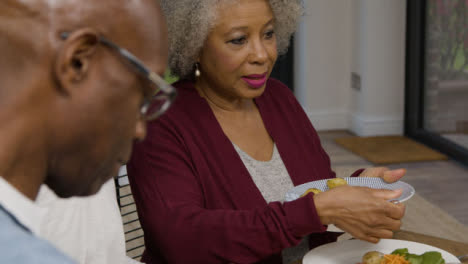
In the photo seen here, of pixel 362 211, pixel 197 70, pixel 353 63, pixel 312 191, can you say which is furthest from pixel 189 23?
pixel 353 63

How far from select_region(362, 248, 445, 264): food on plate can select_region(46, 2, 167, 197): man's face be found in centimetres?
88

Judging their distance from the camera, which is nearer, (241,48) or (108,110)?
(108,110)

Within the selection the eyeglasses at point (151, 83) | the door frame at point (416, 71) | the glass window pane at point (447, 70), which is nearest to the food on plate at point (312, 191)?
the eyeglasses at point (151, 83)

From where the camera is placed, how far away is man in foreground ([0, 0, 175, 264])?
2.12ft

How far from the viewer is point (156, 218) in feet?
5.68

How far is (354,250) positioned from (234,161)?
1.46ft

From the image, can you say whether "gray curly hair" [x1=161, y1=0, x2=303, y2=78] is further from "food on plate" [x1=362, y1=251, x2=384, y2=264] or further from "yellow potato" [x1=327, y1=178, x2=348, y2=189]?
"food on plate" [x1=362, y1=251, x2=384, y2=264]

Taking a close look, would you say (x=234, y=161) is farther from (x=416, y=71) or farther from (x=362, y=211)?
(x=416, y=71)

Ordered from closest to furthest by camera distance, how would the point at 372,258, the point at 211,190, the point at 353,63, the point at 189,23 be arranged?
the point at 372,258
the point at 211,190
the point at 189,23
the point at 353,63

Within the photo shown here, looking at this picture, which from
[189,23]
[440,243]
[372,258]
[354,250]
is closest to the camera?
[372,258]

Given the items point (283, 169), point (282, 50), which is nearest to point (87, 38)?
point (283, 169)

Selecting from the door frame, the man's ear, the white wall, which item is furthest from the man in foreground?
the white wall

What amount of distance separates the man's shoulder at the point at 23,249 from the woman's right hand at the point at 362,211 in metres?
1.06

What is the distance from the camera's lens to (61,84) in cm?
66
